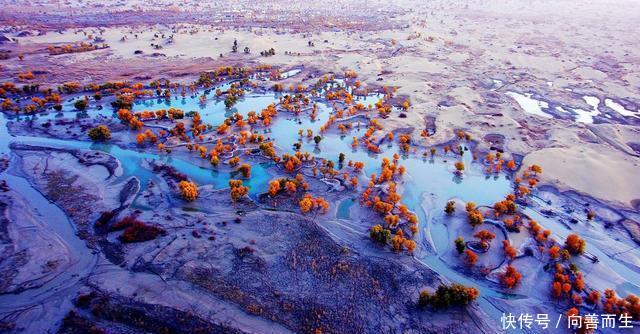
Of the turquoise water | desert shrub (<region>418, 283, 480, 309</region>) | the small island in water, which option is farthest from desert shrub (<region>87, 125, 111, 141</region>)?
desert shrub (<region>418, 283, 480, 309</region>)

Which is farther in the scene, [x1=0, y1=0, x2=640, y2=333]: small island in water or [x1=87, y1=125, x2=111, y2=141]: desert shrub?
[x1=87, y1=125, x2=111, y2=141]: desert shrub

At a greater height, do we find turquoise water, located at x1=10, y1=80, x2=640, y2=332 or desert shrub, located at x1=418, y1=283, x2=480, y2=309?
turquoise water, located at x1=10, y1=80, x2=640, y2=332

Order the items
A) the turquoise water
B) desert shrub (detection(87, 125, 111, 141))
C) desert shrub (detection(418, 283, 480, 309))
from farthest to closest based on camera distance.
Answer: desert shrub (detection(87, 125, 111, 141)) → the turquoise water → desert shrub (detection(418, 283, 480, 309))

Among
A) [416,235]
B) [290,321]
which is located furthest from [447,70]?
[290,321]

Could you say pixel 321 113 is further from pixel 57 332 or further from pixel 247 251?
pixel 57 332

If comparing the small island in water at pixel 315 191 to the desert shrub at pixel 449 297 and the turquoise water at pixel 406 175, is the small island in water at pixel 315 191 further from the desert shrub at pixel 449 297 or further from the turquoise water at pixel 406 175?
the turquoise water at pixel 406 175

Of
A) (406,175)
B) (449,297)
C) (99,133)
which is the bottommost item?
(449,297)

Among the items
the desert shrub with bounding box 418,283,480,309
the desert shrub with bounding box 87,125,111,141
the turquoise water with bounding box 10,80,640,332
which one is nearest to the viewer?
the desert shrub with bounding box 418,283,480,309

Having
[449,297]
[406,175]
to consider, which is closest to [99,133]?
[406,175]

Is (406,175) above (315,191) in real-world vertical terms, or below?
above

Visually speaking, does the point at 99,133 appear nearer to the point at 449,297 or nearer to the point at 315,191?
the point at 315,191

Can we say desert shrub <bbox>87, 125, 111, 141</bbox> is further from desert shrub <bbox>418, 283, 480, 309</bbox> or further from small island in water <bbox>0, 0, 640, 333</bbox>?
desert shrub <bbox>418, 283, 480, 309</bbox>
